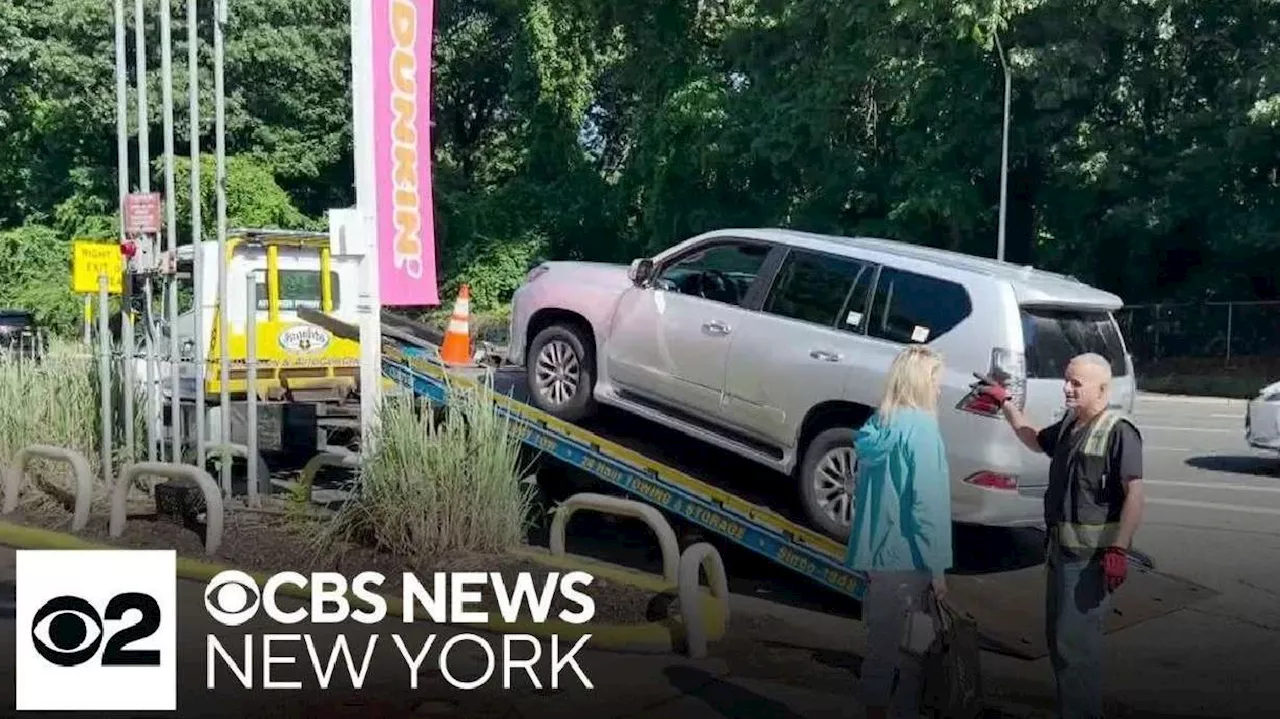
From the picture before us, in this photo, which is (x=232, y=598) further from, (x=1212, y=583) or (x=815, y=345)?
(x=1212, y=583)

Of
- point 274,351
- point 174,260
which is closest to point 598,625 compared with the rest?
point 174,260

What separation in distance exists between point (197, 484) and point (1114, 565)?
631cm

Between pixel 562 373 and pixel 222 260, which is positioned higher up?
pixel 222 260

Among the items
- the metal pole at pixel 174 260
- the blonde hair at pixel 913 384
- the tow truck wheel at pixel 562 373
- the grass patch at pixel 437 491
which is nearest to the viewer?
the blonde hair at pixel 913 384

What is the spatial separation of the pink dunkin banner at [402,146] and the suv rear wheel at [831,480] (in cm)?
319

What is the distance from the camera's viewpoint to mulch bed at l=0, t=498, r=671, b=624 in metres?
7.62

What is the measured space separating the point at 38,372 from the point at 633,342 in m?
5.64

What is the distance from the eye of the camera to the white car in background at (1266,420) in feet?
45.4

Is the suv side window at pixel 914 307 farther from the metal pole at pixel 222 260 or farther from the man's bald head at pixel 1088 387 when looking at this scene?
the metal pole at pixel 222 260

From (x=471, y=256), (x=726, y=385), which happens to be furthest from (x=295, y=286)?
(x=471, y=256)

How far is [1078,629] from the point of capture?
17.7ft

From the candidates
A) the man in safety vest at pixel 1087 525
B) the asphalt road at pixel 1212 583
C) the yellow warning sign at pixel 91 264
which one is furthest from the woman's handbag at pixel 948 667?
the yellow warning sign at pixel 91 264

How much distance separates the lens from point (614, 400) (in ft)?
30.3

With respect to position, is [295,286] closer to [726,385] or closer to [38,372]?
[38,372]
